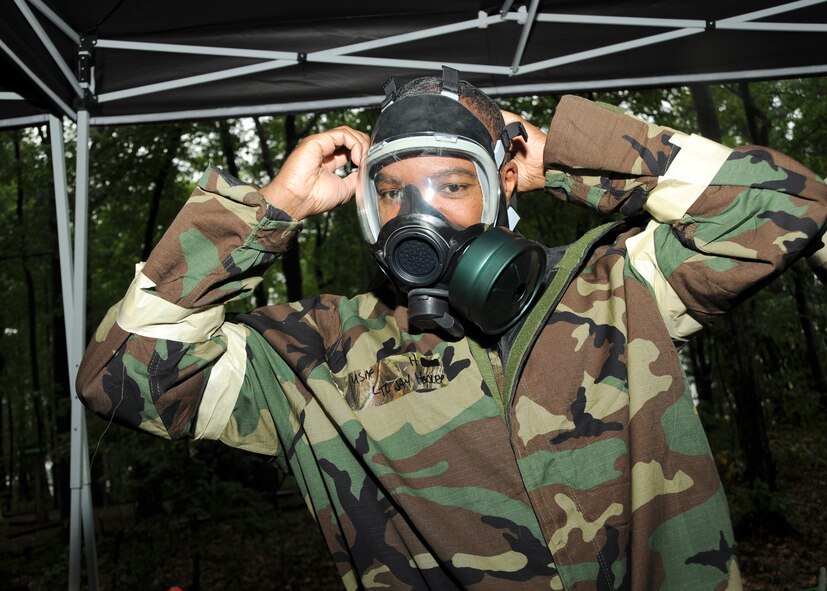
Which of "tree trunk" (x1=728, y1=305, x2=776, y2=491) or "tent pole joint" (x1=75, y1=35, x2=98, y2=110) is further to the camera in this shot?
"tree trunk" (x1=728, y1=305, x2=776, y2=491)

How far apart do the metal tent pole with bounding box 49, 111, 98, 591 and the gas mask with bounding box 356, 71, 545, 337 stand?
1.78m

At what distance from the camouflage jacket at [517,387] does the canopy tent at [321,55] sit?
1383 millimetres

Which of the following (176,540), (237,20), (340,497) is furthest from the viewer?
(176,540)

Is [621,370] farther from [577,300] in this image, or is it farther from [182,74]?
[182,74]

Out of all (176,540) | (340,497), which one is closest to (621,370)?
(340,497)

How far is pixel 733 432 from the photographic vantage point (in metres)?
10.8

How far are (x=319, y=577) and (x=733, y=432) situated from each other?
255 inches

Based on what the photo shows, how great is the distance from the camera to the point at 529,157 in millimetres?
2223

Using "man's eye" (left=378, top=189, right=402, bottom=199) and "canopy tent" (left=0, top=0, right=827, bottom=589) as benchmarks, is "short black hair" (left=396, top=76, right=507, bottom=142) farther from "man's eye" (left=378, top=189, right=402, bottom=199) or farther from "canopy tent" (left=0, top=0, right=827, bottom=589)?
"canopy tent" (left=0, top=0, right=827, bottom=589)

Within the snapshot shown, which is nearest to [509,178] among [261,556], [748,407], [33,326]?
[748,407]

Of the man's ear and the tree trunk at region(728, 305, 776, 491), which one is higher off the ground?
the man's ear

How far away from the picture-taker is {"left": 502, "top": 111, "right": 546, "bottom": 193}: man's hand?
220 cm

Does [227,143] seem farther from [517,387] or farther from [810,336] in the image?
[517,387]

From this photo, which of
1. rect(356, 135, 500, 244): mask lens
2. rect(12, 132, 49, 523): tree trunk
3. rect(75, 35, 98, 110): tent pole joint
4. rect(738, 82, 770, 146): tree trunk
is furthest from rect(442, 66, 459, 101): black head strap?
rect(12, 132, 49, 523): tree trunk
